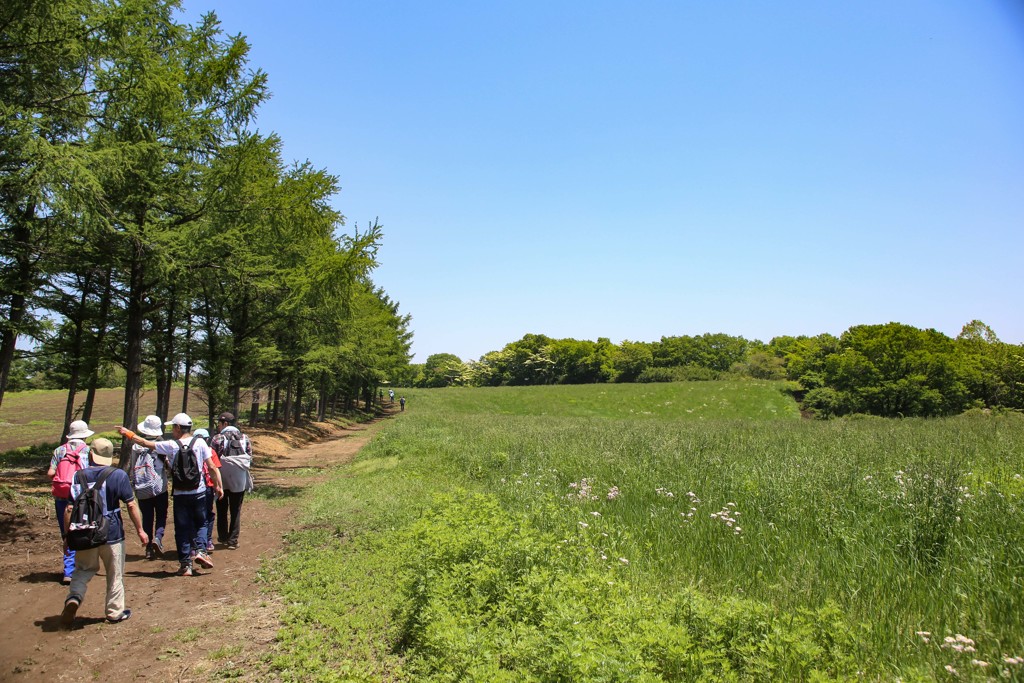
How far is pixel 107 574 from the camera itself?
558 centimetres

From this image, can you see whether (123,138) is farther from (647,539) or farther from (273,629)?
(647,539)

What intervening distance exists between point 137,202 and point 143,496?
20.9 ft

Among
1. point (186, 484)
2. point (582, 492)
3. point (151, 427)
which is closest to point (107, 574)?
point (186, 484)

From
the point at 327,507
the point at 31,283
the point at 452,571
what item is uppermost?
the point at 31,283

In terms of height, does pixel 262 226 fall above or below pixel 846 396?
above

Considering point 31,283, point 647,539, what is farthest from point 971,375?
point 31,283

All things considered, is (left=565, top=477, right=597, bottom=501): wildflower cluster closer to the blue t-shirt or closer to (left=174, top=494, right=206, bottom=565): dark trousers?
(left=174, top=494, right=206, bottom=565): dark trousers

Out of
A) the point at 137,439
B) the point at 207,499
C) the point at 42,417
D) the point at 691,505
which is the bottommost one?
the point at 42,417

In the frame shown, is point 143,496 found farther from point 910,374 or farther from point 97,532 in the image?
point 910,374

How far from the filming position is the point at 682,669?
3.42m

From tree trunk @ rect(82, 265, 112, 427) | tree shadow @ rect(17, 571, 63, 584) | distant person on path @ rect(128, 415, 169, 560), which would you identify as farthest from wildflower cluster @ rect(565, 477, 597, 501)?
tree trunk @ rect(82, 265, 112, 427)

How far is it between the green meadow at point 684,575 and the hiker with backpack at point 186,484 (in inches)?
47.7

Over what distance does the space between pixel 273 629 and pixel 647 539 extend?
15.1ft

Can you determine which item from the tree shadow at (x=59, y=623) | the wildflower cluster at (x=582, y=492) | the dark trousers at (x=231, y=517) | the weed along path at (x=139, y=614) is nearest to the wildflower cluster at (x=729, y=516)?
the wildflower cluster at (x=582, y=492)
